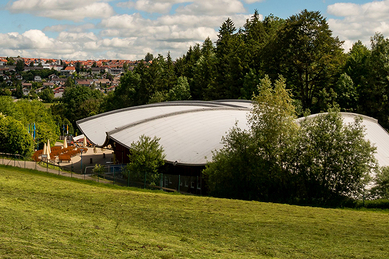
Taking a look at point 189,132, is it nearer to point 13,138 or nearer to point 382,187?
point 382,187

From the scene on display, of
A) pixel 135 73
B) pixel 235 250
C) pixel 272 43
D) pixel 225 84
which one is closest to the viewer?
pixel 235 250

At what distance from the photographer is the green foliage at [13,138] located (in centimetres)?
5312

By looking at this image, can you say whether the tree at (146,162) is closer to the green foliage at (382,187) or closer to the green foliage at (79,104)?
the green foliage at (382,187)

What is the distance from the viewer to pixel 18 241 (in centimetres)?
1009

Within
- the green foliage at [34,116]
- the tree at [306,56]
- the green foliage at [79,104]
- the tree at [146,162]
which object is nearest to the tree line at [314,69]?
the tree at [306,56]

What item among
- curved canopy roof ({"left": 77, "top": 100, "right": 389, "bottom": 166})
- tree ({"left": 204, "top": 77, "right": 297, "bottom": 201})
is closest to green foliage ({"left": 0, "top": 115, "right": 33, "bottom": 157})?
curved canopy roof ({"left": 77, "top": 100, "right": 389, "bottom": 166})

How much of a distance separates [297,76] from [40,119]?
58717 mm

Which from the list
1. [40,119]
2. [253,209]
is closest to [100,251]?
[253,209]

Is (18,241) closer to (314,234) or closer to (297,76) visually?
(314,234)

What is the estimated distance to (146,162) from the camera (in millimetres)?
29562

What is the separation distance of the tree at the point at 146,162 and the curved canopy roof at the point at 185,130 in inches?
43.1

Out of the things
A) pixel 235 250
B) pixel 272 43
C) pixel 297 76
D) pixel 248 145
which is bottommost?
pixel 235 250

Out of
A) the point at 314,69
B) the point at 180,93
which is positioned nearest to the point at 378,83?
the point at 314,69

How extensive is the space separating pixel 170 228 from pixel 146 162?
1495 cm
